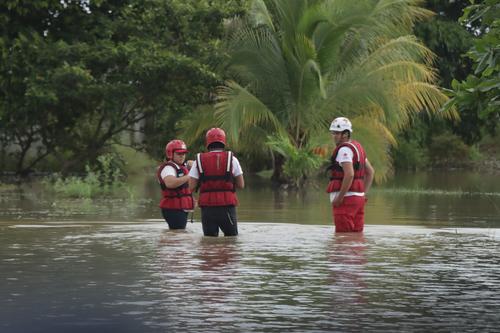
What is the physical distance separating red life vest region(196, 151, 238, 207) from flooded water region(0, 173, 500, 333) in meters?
0.51

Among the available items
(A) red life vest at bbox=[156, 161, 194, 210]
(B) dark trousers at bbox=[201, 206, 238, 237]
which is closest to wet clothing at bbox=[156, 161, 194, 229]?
(A) red life vest at bbox=[156, 161, 194, 210]

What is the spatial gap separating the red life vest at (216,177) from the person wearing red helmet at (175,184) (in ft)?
2.97

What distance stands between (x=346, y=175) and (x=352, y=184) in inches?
10.2

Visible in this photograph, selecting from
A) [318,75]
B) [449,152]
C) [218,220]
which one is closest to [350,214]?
[218,220]

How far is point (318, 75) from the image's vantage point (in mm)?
33531

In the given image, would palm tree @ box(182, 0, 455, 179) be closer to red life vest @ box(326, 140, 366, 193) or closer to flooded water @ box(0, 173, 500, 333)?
flooded water @ box(0, 173, 500, 333)

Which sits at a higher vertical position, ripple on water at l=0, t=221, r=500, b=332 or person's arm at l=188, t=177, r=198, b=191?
person's arm at l=188, t=177, r=198, b=191

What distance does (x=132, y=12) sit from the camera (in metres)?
32.7

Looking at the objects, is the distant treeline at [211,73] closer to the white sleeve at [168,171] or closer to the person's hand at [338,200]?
the white sleeve at [168,171]

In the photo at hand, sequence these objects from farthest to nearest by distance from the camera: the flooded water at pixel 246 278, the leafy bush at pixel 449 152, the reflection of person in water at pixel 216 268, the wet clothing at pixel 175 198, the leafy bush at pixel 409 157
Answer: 1. the leafy bush at pixel 449 152
2. the leafy bush at pixel 409 157
3. the wet clothing at pixel 175 198
4. the reflection of person in water at pixel 216 268
5. the flooded water at pixel 246 278

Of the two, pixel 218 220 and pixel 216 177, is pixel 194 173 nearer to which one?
pixel 216 177

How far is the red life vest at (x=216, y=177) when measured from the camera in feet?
49.2

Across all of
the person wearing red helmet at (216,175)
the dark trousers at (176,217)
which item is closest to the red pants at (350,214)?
the person wearing red helmet at (216,175)

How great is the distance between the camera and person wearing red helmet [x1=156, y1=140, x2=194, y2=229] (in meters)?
16.3
